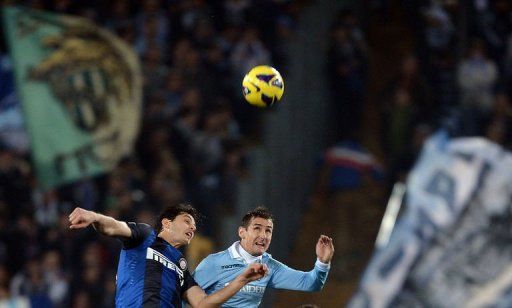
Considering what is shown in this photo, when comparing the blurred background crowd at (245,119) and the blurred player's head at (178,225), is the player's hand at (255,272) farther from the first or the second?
the blurred background crowd at (245,119)

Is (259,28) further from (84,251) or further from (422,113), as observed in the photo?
(84,251)

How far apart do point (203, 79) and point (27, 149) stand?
8.90 feet

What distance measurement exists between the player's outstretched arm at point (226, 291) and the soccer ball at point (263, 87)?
2.29 meters

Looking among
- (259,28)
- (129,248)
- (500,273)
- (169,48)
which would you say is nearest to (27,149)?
(169,48)

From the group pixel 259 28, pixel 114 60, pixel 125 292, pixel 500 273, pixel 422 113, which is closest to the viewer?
pixel 125 292

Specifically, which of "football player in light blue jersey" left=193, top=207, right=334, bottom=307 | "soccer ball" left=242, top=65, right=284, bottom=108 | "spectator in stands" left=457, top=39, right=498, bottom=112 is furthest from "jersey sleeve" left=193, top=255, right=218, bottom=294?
"spectator in stands" left=457, top=39, right=498, bottom=112

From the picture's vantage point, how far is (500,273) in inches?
452

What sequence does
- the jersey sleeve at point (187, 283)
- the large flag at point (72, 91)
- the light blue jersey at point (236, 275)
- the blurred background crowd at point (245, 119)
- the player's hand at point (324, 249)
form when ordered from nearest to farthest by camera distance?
1. the jersey sleeve at point (187, 283)
2. the player's hand at point (324, 249)
3. the light blue jersey at point (236, 275)
4. the blurred background crowd at point (245, 119)
5. the large flag at point (72, 91)

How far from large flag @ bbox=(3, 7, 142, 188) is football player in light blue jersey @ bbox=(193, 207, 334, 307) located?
7.47 m

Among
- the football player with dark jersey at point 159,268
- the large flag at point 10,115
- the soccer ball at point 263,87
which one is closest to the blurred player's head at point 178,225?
the football player with dark jersey at point 159,268

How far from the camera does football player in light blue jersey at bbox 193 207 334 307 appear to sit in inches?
263

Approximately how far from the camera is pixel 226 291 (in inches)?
222

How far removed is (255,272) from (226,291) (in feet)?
1.32

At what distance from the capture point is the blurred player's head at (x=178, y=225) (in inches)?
241
